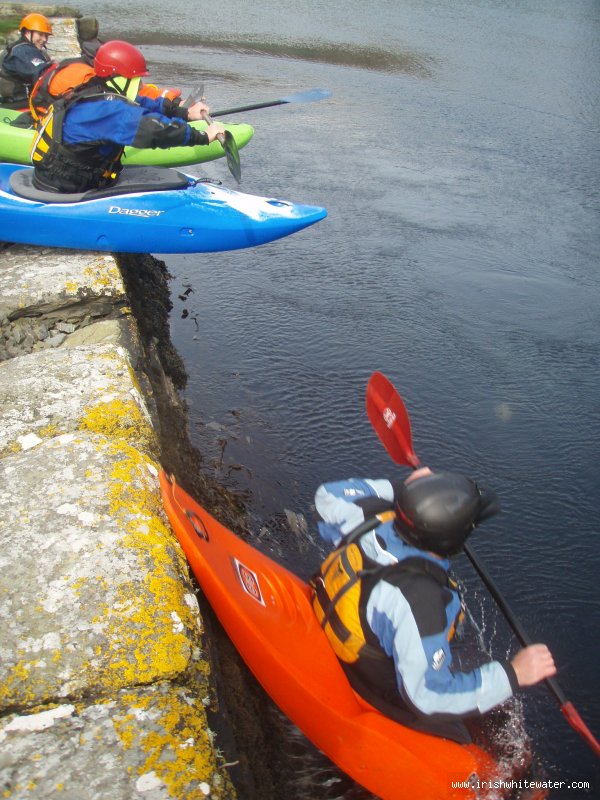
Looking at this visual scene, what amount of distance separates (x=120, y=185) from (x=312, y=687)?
3.86m

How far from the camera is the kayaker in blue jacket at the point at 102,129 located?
4.84 m

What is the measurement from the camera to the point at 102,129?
4.91m

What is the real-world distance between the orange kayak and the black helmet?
0.63m

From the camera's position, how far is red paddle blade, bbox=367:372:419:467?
A: 3.44 metres

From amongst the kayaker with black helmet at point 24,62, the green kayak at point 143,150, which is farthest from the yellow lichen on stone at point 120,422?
the kayaker with black helmet at point 24,62

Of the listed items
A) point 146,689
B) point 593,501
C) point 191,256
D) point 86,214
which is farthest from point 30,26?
point 146,689

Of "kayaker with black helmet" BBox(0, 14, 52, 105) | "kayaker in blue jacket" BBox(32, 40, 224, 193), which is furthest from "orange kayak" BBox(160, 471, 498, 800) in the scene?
"kayaker with black helmet" BBox(0, 14, 52, 105)

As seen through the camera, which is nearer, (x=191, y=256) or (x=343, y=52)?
(x=191, y=256)

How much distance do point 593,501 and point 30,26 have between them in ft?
23.3

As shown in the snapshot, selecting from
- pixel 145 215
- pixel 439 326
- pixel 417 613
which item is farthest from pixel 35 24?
pixel 417 613

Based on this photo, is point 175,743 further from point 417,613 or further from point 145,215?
point 145,215

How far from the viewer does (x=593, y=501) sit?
13.8 ft

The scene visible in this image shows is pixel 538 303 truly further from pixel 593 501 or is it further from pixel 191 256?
pixel 191 256

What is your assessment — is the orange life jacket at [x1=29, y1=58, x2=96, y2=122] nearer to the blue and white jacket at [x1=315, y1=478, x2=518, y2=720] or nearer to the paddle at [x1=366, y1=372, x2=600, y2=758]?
the paddle at [x1=366, y1=372, x2=600, y2=758]
